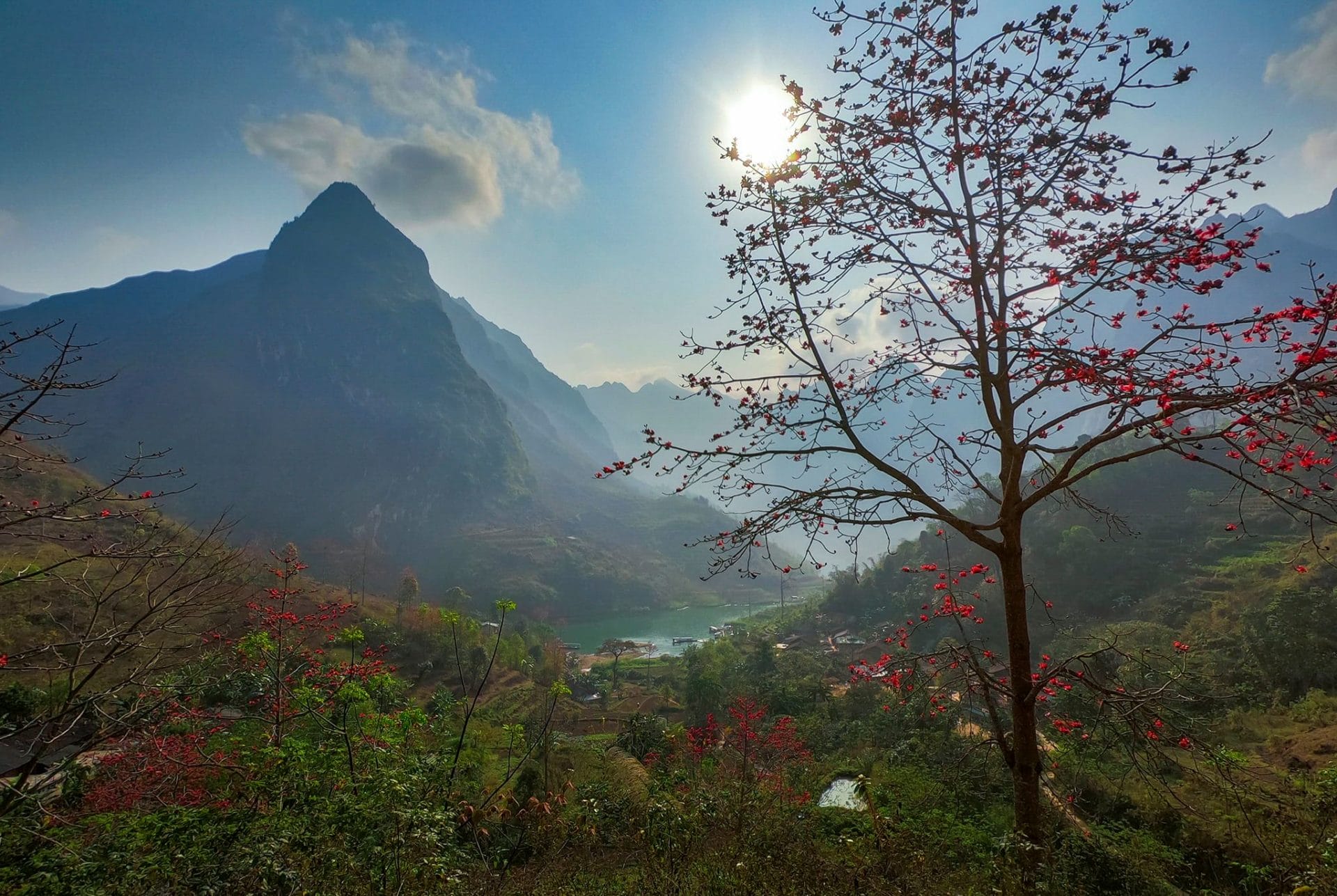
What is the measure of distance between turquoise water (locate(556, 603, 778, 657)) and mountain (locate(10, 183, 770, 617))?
519 cm

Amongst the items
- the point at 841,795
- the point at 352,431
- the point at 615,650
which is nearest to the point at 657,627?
the point at 615,650

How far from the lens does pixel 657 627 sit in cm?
7819

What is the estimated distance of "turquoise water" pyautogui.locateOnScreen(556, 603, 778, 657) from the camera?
67312 mm

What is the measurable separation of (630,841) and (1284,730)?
57.1 feet

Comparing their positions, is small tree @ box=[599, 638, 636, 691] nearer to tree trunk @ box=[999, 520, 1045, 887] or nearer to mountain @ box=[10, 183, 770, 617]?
mountain @ box=[10, 183, 770, 617]

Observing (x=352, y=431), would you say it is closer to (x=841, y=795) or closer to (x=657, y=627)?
(x=657, y=627)

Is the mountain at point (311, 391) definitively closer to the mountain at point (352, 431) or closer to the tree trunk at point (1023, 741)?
the mountain at point (352, 431)

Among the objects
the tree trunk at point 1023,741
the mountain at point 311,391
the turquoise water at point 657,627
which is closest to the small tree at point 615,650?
the turquoise water at point 657,627

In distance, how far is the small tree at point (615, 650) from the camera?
4088 centimetres

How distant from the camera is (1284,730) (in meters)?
13.6

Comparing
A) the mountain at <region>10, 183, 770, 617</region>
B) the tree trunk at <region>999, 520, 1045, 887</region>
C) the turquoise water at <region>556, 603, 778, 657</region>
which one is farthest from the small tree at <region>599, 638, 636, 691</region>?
the tree trunk at <region>999, 520, 1045, 887</region>

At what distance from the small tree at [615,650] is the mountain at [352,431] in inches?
1062

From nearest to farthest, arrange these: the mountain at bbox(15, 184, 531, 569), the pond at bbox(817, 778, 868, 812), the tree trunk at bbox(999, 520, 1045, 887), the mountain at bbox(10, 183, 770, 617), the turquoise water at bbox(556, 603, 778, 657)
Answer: the tree trunk at bbox(999, 520, 1045, 887), the pond at bbox(817, 778, 868, 812), the turquoise water at bbox(556, 603, 778, 657), the mountain at bbox(10, 183, 770, 617), the mountain at bbox(15, 184, 531, 569)

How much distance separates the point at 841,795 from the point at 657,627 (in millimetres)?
69026
